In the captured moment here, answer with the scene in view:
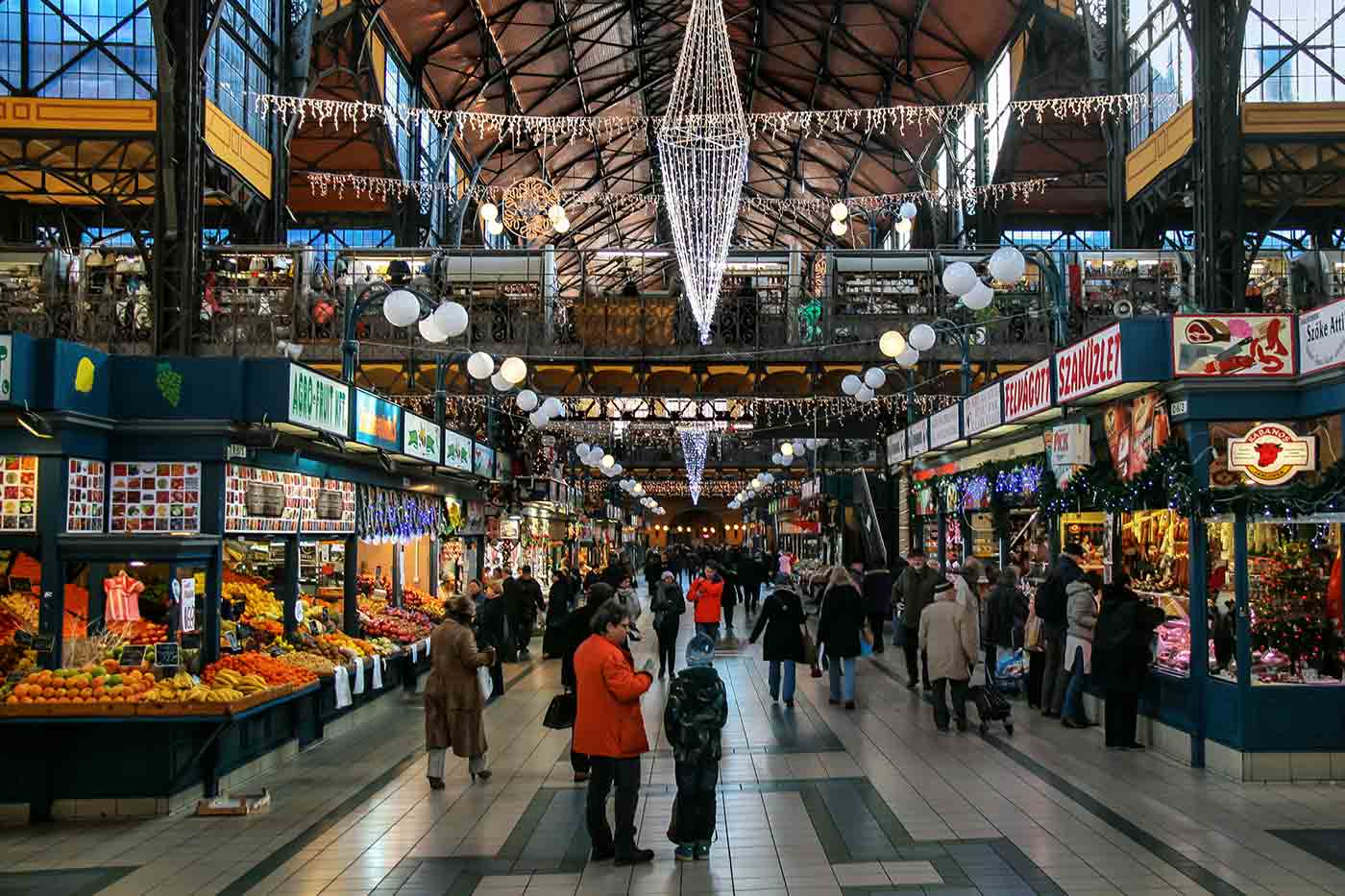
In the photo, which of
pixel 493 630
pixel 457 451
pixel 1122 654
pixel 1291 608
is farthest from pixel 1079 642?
pixel 457 451

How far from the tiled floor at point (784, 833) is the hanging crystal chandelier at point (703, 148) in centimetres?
541

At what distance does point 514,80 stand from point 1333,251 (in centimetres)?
2059

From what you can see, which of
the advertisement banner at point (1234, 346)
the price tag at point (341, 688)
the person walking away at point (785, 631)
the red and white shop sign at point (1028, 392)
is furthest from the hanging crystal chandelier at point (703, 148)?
the price tag at point (341, 688)

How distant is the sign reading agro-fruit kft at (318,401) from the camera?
373 inches

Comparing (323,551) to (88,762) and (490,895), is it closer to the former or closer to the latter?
(88,762)

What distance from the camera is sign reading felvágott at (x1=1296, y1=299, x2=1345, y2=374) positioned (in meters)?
8.03

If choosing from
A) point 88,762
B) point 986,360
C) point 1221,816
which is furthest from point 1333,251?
point 88,762

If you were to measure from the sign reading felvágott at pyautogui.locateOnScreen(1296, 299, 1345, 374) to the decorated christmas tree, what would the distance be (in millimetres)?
1298

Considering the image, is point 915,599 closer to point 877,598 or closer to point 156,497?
point 877,598

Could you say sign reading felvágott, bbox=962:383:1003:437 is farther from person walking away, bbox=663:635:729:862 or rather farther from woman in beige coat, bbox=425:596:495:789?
person walking away, bbox=663:635:729:862

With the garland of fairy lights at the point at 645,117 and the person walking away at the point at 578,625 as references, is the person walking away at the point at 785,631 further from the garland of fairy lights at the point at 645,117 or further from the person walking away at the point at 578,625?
the garland of fairy lights at the point at 645,117

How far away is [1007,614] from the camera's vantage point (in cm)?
1259

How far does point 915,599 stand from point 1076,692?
306 cm

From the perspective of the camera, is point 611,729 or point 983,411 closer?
point 611,729
